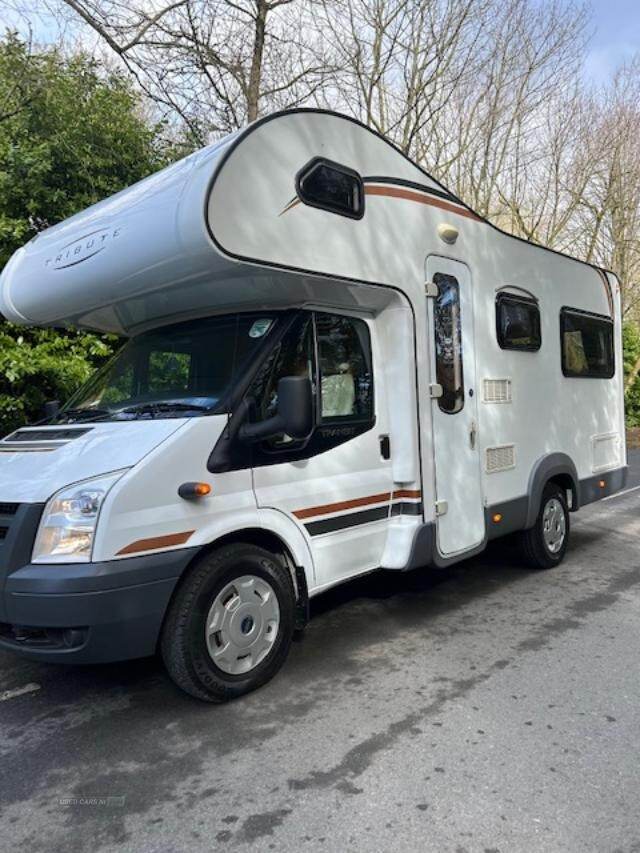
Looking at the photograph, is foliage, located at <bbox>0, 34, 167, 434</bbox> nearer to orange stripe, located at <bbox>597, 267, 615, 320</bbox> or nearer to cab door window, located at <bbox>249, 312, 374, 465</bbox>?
cab door window, located at <bbox>249, 312, 374, 465</bbox>

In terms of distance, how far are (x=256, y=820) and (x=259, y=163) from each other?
3.10 m

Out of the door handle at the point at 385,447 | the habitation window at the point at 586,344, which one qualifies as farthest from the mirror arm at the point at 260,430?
the habitation window at the point at 586,344

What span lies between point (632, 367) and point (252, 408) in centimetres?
1982

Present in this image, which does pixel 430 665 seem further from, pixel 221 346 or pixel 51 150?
pixel 51 150

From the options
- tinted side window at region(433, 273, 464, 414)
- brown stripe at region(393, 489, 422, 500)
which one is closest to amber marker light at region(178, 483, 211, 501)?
brown stripe at region(393, 489, 422, 500)

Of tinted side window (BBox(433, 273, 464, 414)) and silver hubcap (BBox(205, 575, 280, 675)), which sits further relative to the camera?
tinted side window (BBox(433, 273, 464, 414))

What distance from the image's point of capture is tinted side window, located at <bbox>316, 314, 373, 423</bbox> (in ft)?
13.4

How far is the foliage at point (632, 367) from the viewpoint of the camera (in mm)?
20562

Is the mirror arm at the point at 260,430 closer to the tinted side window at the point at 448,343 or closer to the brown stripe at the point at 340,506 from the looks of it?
the brown stripe at the point at 340,506

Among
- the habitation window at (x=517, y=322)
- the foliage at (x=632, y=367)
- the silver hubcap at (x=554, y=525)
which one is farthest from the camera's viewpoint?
the foliage at (x=632, y=367)

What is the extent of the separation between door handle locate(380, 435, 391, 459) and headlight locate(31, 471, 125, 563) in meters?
1.87

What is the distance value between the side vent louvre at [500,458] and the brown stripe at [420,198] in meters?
1.85

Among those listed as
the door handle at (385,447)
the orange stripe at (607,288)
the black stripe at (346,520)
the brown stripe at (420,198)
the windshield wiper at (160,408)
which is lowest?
the black stripe at (346,520)

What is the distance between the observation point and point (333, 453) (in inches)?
161
